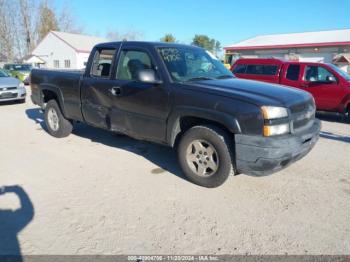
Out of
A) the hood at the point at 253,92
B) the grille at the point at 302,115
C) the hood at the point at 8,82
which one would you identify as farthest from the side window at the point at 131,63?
the hood at the point at 8,82

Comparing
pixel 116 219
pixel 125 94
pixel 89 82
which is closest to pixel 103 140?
pixel 89 82

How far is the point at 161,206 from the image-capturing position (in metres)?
3.67

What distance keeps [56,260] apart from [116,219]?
808 millimetres

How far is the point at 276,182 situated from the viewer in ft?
14.3

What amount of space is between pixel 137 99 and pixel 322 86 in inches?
273

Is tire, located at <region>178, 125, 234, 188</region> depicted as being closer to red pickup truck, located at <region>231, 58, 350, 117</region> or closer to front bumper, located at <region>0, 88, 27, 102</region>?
red pickup truck, located at <region>231, 58, 350, 117</region>

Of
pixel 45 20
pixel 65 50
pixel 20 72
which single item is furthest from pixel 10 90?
pixel 45 20

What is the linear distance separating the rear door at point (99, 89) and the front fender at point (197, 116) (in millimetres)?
1287

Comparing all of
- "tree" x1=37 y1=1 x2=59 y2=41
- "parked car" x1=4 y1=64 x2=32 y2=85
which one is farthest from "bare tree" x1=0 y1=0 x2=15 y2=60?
"parked car" x1=4 y1=64 x2=32 y2=85

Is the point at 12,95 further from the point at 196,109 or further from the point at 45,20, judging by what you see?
the point at 45,20

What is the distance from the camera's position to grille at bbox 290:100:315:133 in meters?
3.77

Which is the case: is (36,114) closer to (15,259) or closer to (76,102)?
(76,102)

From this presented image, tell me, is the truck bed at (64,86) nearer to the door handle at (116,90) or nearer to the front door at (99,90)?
the front door at (99,90)

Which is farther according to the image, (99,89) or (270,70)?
(270,70)
